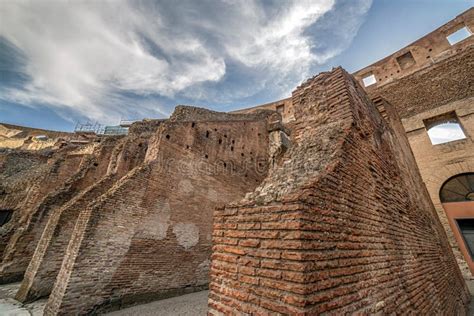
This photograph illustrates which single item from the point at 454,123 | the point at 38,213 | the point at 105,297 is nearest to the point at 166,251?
the point at 105,297

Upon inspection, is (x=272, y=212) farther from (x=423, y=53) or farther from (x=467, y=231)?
(x=423, y=53)

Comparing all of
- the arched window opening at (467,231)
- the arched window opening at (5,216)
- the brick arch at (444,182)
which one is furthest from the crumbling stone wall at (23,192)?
the arched window opening at (467,231)

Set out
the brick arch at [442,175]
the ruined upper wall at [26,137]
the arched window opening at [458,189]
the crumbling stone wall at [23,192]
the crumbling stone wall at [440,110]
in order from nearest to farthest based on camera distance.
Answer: the crumbling stone wall at [23,192]
the arched window opening at [458,189]
the brick arch at [442,175]
the crumbling stone wall at [440,110]
the ruined upper wall at [26,137]

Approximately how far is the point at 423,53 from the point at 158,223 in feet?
80.0

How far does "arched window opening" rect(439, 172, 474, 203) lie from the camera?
29.6ft

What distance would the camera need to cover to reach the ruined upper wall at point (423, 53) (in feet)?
50.0

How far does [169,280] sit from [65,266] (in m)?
2.62

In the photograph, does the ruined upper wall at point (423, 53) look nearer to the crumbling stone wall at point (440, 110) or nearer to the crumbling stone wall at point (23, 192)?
the crumbling stone wall at point (440, 110)

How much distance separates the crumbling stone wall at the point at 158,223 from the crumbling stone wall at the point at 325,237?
425 centimetres

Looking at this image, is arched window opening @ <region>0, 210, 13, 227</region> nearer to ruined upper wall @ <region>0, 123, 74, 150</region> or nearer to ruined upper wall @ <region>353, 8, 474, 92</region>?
ruined upper wall @ <region>0, 123, 74, 150</region>

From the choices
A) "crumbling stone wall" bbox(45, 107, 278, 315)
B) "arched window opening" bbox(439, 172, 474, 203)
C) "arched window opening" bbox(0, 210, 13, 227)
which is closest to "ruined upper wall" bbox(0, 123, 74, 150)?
"arched window opening" bbox(0, 210, 13, 227)

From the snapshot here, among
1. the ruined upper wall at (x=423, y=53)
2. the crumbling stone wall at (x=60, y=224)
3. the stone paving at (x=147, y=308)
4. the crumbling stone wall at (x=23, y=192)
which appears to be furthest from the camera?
the ruined upper wall at (x=423, y=53)

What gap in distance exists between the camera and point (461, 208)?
29.0 feet

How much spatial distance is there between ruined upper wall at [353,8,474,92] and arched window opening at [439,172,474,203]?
9.31 m
